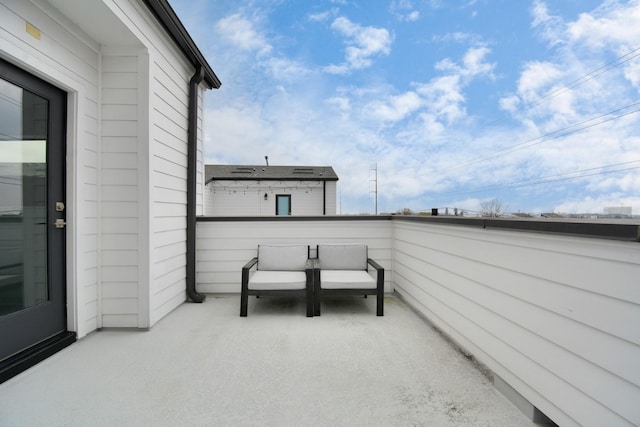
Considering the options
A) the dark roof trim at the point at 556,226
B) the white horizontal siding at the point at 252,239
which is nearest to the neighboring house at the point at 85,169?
the white horizontal siding at the point at 252,239

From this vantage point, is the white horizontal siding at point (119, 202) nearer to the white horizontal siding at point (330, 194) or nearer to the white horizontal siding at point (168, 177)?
the white horizontal siding at point (168, 177)

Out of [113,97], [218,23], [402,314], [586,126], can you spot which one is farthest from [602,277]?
[586,126]

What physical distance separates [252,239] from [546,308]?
3491 mm

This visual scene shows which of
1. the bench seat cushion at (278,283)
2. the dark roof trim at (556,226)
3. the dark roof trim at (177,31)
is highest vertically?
the dark roof trim at (177,31)

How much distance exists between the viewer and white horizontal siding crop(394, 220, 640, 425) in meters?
1.18

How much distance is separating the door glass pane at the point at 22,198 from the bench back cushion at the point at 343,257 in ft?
9.71

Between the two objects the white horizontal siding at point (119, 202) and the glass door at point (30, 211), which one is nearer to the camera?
the glass door at point (30, 211)

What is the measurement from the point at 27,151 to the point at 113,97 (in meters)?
0.98

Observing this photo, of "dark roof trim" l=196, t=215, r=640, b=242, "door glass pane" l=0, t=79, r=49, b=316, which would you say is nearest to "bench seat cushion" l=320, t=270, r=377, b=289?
"dark roof trim" l=196, t=215, r=640, b=242

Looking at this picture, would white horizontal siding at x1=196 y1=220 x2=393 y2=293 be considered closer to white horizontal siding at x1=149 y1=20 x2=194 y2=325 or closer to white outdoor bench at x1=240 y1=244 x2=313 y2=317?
white outdoor bench at x1=240 y1=244 x2=313 y2=317

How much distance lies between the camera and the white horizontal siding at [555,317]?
118cm

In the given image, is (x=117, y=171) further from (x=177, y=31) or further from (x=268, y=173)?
(x=268, y=173)

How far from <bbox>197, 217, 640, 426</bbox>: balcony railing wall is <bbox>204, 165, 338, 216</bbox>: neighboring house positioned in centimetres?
787

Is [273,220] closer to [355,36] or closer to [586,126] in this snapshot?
[355,36]
